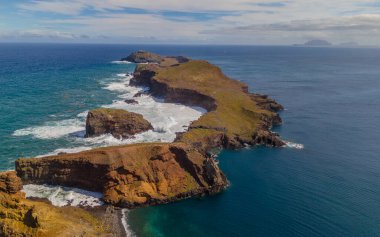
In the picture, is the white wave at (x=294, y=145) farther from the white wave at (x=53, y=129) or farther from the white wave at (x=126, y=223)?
the white wave at (x=53, y=129)

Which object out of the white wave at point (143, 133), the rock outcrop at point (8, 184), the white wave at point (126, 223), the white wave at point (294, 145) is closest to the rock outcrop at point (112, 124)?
the white wave at point (143, 133)

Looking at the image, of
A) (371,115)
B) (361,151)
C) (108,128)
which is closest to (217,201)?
(108,128)

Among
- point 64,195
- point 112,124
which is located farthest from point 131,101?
point 64,195

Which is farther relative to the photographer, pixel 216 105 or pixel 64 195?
pixel 216 105

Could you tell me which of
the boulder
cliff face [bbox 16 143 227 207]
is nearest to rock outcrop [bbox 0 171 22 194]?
cliff face [bbox 16 143 227 207]

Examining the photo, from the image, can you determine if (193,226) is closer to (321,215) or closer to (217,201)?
(217,201)

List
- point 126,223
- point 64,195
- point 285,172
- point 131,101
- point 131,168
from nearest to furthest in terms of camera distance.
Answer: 1. point 126,223
2. point 64,195
3. point 131,168
4. point 285,172
5. point 131,101

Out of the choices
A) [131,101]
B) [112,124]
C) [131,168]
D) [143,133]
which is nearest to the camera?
[131,168]

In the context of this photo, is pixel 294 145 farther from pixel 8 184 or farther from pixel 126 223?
pixel 8 184

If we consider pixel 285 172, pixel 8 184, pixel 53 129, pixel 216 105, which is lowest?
pixel 285 172
